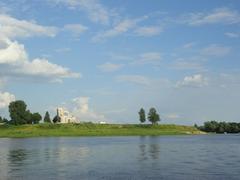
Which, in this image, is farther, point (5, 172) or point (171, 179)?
point (5, 172)

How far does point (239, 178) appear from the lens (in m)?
54.8

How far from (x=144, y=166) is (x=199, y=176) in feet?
44.6

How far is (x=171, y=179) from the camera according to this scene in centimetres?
5394

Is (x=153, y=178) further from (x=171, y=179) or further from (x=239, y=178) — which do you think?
(x=239, y=178)

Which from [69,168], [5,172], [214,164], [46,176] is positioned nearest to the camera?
[46,176]

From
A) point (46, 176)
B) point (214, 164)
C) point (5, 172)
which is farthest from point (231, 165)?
point (5, 172)

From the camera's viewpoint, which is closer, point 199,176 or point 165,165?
point 199,176

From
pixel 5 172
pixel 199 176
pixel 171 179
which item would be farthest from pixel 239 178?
pixel 5 172

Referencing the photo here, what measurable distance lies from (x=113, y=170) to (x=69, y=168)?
287 inches

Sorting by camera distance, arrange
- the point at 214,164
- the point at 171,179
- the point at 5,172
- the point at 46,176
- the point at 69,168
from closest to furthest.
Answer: the point at 171,179
the point at 46,176
the point at 5,172
the point at 69,168
the point at 214,164

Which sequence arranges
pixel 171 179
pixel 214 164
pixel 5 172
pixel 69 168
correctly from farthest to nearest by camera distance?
pixel 214 164 → pixel 69 168 → pixel 5 172 → pixel 171 179

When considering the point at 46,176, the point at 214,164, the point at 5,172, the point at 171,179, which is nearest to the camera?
the point at 171,179

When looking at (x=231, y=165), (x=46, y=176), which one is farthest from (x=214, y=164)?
(x=46, y=176)

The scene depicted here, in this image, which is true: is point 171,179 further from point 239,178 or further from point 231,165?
point 231,165
